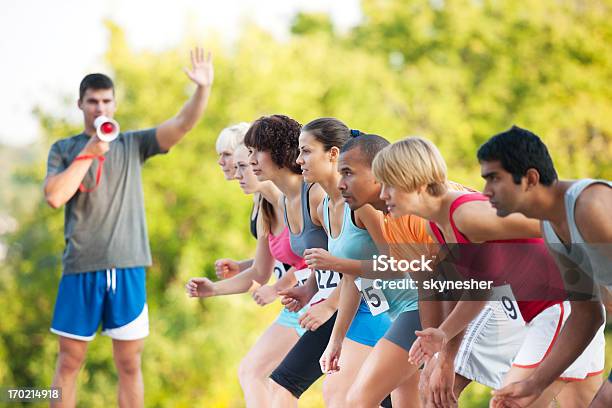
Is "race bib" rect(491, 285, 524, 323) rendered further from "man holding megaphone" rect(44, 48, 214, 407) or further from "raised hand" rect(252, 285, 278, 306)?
"man holding megaphone" rect(44, 48, 214, 407)

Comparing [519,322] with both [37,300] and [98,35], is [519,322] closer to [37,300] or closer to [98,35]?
[37,300]

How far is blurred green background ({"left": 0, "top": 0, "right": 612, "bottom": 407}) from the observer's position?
18953 mm

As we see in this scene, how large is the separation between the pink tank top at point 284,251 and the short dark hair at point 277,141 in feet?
1.53

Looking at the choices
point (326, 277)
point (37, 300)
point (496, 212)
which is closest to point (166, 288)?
point (37, 300)

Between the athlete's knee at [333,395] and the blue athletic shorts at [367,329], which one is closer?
the athlete's knee at [333,395]

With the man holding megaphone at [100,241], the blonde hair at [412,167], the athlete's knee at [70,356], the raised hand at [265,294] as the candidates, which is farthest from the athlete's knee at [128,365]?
the blonde hair at [412,167]

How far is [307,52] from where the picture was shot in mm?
23547

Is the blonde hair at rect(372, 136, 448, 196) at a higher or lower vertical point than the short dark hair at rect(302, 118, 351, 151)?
lower

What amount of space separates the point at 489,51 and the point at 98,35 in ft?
35.6

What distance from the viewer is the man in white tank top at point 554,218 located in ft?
10.5

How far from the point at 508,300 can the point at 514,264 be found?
340mm

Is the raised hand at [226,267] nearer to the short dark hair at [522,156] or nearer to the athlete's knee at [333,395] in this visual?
the athlete's knee at [333,395]

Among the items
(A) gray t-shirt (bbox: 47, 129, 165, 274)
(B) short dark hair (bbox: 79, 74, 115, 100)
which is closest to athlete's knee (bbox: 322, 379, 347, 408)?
(A) gray t-shirt (bbox: 47, 129, 165, 274)

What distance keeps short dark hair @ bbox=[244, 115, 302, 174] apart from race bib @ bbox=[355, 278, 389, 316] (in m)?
0.80
